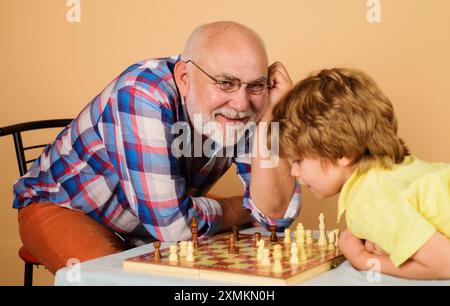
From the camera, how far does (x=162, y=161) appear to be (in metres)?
2.00

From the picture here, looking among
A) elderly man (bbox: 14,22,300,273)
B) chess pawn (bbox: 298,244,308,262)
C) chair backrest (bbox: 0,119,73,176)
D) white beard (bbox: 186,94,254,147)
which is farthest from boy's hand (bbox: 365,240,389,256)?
chair backrest (bbox: 0,119,73,176)

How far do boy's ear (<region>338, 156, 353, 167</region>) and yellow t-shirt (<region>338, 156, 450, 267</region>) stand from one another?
8 centimetres

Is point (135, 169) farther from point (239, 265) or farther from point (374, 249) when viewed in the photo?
point (374, 249)

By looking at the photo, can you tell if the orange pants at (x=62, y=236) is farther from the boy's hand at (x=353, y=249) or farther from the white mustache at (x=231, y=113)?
the boy's hand at (x=353, y=249)

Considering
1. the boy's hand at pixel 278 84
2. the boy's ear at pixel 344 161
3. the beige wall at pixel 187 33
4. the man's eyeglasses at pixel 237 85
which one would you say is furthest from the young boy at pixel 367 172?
the beige wall at pixel 187 33

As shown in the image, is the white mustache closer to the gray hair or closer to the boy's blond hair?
the gray hair

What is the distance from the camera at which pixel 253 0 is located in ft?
11.8

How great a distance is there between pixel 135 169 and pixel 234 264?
23.8 inches

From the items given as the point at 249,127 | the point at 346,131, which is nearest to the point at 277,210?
the point at 249,127

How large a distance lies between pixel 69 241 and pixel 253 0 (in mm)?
1948

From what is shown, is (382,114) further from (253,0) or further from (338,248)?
(253,0)

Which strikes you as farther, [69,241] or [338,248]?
[69,241]

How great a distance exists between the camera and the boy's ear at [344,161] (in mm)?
1647

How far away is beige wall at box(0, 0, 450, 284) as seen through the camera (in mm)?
3328
